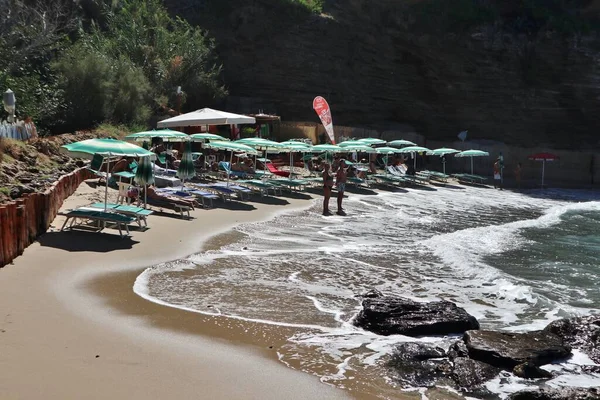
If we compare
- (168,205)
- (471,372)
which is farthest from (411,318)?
(168,205)

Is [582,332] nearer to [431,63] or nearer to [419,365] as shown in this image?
[419,365]

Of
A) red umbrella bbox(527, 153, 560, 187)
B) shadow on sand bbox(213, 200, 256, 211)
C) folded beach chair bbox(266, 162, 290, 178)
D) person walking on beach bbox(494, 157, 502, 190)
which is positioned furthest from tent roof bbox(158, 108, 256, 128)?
red umbrella bbox(527, 153, 560, 187)

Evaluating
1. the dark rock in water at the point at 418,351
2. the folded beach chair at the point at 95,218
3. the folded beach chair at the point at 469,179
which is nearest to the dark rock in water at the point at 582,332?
the dark rock in water at the point at 418,351

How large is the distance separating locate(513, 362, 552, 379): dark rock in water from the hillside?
116ft

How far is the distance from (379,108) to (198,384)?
124 feet

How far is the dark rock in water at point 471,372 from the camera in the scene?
729 centimetres

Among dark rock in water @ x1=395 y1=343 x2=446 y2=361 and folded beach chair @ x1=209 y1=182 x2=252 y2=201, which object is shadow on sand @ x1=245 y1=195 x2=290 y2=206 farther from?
dark rock in water @ x1=395 y1=343 x2=446 y2=361

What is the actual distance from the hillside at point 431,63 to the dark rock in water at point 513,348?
3446cm

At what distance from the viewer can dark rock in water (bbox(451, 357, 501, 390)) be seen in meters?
7.29

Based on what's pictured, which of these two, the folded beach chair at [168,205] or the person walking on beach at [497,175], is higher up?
the folded beach chair at [168,205]

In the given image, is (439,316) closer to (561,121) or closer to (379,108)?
(379,108)

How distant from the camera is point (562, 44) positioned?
4409 centimetres

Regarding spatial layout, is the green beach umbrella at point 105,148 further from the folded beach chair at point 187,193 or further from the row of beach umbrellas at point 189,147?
the folded beach chair at point 187,193

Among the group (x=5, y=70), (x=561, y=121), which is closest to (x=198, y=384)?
(x=5, y=70)
